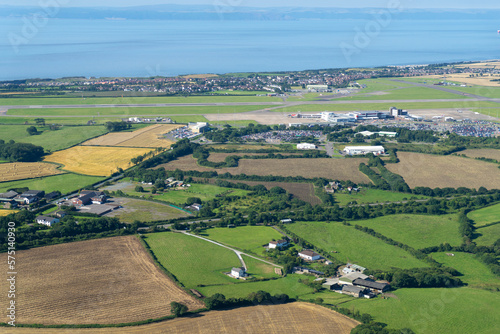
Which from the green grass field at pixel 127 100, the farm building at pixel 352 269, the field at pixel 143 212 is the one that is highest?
the green grass field at pixel 127 100

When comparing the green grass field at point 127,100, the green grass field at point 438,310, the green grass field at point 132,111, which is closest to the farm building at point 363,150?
the green grass field at point 132,111

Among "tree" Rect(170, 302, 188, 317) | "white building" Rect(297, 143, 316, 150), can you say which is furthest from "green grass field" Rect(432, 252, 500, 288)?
"white building" Rect(297, 143, 316, 150)

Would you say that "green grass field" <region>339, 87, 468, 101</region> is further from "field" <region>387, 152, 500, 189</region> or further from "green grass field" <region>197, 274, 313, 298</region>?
"green grass field" <region>197, 274, 313, 298</region>

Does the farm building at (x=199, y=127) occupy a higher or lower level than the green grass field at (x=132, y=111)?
lower

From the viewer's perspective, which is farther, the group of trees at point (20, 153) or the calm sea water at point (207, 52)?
the calm sea water at point (207, 52)

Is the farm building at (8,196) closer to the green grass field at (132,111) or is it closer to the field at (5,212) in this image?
A: the field at (5,212)

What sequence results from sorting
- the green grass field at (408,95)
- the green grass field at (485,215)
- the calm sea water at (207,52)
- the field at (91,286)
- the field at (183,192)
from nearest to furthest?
the field at (91,286), the green grass field at (485,215), the field at (183,192), the green grass field at (408,95), the calm sea water at (207,52)
